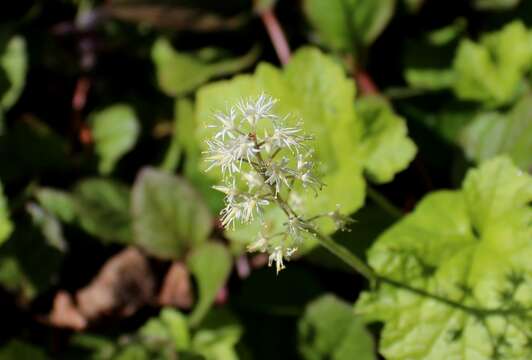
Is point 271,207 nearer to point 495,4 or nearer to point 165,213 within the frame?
point 165,213

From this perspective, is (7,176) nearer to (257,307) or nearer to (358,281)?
(257,307)

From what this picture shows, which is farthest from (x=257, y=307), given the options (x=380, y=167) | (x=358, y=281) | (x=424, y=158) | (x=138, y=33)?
(x=138, y=33)

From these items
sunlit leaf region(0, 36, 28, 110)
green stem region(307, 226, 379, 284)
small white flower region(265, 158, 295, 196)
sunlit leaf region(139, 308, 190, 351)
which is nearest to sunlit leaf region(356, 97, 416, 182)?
green stem region(307, 226, 379, 284)

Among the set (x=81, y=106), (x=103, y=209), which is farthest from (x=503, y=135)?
(x=81, y=106)

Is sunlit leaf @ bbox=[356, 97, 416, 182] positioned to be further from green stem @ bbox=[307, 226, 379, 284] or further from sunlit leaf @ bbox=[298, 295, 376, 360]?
sunlit leaf @ bbox=[298, 295, 376, 360]

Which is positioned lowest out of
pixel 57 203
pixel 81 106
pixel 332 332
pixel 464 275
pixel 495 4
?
pixel 332 332

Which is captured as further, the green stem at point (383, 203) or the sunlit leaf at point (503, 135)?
the sunlit leaf at point (503, 135)

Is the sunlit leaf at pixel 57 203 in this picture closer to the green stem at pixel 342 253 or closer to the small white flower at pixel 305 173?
the green stem at pixel 342 253

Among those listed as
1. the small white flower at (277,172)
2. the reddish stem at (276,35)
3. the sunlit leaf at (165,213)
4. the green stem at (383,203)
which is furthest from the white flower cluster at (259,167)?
the reddish stem at (276,35)
